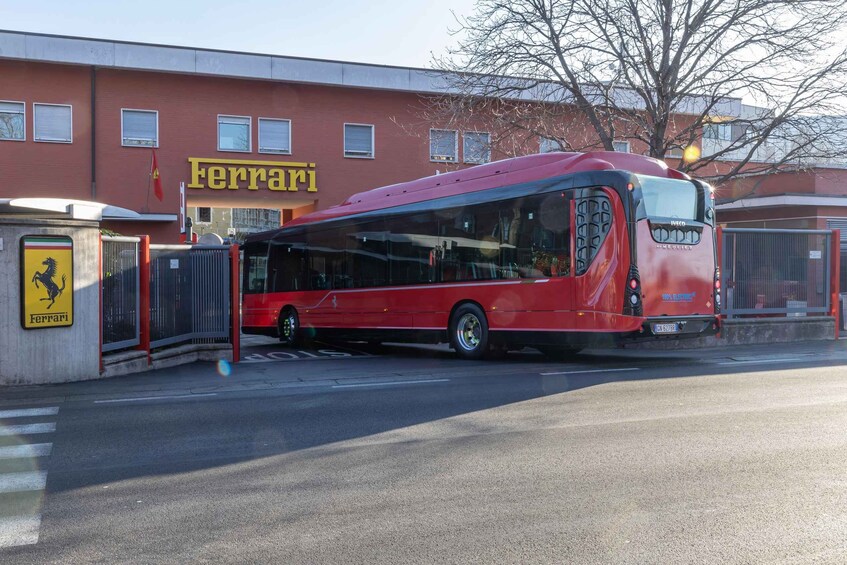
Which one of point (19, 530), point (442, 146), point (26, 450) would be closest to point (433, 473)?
point (19, 530)

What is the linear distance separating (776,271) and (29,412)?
15353 mm

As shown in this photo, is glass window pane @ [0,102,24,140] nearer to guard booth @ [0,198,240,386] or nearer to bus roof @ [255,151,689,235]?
bus roof @ [255,151,689,235]

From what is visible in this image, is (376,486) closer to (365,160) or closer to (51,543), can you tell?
(51,543)

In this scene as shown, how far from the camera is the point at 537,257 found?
12891 millimetres

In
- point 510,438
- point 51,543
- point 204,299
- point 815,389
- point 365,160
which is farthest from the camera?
point 365,160

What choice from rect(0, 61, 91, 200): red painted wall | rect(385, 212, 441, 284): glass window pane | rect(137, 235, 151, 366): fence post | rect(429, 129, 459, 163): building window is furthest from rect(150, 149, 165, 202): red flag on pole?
rect(137, 235, 151, 366): fence post

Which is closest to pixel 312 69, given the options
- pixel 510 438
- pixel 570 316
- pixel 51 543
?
pixel 570 316

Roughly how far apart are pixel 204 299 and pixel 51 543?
10.7 m

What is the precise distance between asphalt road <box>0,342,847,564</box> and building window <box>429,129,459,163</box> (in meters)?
17.5

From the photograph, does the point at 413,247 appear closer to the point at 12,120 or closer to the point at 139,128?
the point at 139,128

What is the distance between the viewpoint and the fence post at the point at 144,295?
13.1 m

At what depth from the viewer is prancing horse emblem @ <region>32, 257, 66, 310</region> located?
1112 centimetres

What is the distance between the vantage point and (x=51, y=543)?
448 centimetres

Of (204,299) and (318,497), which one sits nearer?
(318,497)
